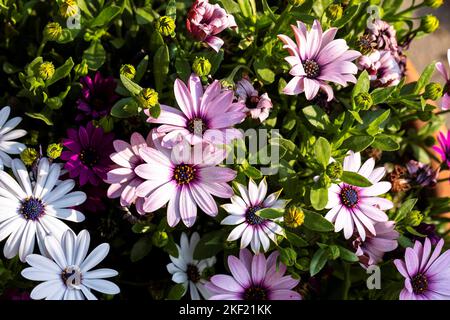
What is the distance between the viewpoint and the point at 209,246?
1049mm

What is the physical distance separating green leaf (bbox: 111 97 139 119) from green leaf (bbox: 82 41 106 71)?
0.12 metres

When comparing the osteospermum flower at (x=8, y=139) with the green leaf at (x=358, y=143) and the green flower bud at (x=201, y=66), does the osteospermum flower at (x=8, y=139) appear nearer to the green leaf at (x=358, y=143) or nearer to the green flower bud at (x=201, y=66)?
the green flower bud at (x=201, y=66)

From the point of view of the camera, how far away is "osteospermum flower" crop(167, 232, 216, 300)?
1.05 metres

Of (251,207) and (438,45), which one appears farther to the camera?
(438,45)

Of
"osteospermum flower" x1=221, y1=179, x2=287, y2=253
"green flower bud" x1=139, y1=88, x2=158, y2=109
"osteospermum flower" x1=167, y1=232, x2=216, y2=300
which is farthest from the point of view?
"osteospermum flower" x1=167, y1=232, x2=216, y2=300

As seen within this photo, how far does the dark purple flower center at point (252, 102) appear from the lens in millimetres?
990

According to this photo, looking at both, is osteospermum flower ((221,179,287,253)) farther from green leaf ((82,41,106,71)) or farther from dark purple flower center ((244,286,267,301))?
green leaf ((82,41,106,71))

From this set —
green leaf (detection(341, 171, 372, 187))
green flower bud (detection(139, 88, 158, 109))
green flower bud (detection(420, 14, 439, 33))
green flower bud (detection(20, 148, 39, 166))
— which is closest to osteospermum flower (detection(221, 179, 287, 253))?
green leaf (detection(341, 171, 372, 187))

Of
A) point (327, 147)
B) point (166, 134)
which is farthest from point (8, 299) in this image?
point (327, 147)

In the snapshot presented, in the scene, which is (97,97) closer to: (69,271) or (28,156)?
(28,156)

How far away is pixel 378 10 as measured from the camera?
115 centimetres

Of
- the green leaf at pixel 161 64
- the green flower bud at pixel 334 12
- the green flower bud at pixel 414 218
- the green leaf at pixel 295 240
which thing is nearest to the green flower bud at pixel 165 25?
the green leaf at pixel 161 64

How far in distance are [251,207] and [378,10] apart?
18.5 inches
